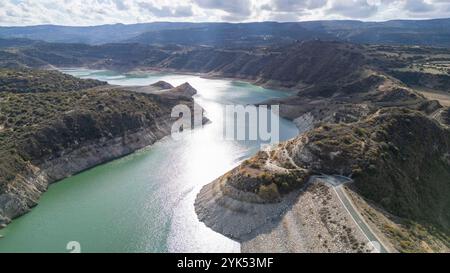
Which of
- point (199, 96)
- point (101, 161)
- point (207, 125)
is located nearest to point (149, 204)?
point (101, 161)

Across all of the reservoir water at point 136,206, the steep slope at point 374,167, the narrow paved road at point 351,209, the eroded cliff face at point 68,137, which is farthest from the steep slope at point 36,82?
the narrow paved road at point 351,209

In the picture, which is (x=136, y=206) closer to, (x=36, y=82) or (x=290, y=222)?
(x=290, y=222)

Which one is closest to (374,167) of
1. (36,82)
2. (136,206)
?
(136,206)

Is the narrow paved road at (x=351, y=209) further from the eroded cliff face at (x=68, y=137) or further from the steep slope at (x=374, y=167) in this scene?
the eroded cliff face at (x=68, y=137)

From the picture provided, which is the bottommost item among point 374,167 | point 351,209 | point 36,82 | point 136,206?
point 136,206

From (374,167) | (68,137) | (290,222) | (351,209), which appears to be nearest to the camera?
(351,209)

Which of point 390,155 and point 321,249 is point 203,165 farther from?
point 321,249

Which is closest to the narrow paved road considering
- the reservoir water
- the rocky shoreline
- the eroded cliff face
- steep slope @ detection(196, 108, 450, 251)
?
the rocky shoreline
